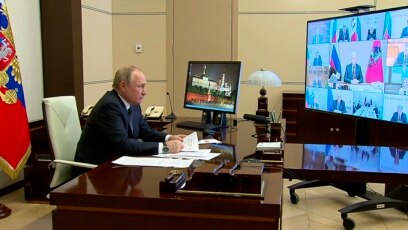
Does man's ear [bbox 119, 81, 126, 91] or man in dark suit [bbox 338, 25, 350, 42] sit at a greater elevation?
man in dark suit [bbox 338, 25, 350, 42]

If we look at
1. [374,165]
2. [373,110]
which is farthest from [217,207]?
[373,110]

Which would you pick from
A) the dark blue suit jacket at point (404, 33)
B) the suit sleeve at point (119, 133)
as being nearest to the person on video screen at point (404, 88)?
the dark blue suit jacket at point (404, 33)

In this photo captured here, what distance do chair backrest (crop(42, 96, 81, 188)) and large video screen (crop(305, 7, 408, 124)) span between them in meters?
1.93

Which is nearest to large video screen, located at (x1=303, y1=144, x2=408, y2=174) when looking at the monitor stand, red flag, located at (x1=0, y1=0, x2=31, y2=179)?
the monitor stand

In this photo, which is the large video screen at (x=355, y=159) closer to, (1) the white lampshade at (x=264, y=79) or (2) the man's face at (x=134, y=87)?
(2) the man's face at (x=134, y=87)

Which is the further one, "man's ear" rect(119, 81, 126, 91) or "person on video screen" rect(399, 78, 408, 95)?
"person on video screen" rect(399, 78, 408, 95)

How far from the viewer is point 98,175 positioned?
1812 millimetres

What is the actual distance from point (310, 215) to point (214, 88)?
1.31m

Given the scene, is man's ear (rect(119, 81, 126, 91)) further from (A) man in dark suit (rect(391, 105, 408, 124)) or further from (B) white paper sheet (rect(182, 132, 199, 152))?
(A) man in dark suit (rect(391, 105, 408, 124))

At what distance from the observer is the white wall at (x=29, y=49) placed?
12.6 ft

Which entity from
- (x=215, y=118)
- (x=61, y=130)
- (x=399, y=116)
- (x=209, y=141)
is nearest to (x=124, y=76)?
(x=61, y=130)

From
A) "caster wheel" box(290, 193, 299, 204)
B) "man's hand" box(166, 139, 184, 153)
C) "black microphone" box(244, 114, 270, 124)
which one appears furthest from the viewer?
"caster wheel" box(290, 193, 299, 204)

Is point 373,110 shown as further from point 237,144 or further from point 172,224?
point 172,224

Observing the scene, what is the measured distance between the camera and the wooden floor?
323cm
